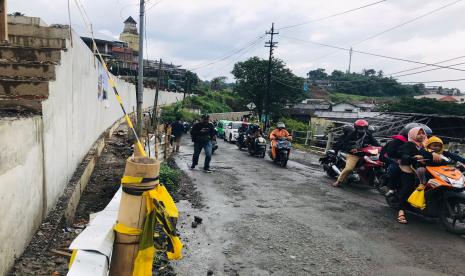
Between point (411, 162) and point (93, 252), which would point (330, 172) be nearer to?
point (411, 162)

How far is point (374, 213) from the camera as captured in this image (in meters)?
6.83

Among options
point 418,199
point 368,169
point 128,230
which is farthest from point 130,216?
point 368,169

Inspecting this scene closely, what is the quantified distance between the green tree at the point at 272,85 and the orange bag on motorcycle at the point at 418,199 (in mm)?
48622

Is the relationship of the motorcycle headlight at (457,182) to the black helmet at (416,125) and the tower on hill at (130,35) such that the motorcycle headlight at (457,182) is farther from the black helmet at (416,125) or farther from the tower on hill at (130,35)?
the tower on hill at (130,35)

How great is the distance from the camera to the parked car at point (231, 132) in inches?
953

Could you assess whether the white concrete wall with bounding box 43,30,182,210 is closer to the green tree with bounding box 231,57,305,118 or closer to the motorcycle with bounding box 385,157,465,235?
the motorcycle with bounding box 385,157,465,235

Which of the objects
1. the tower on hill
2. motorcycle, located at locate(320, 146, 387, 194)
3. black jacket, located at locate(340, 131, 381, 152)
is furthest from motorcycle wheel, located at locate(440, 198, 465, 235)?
the tower on hill

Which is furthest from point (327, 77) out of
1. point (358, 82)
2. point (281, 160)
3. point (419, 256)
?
point (419, 256)

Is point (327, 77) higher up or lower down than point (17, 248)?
higher up

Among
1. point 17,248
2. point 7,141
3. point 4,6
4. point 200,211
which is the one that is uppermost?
point 4,6

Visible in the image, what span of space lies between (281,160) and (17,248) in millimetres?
10008

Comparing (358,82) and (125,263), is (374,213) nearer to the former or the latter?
(125,263)

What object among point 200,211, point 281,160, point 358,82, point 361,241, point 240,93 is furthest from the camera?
point 358,82

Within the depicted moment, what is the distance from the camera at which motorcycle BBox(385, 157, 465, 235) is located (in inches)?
221
